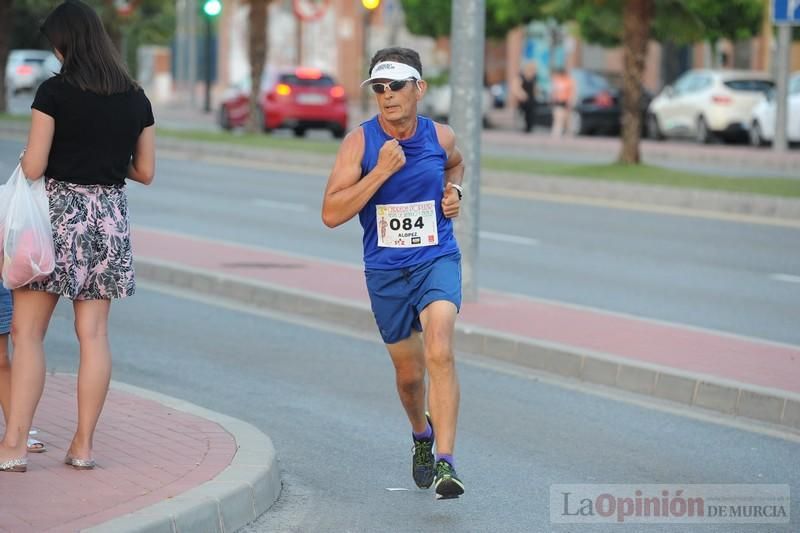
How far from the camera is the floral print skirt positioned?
22.3ft

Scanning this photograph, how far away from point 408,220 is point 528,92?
37375mm

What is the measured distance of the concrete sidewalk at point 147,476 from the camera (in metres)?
6.02

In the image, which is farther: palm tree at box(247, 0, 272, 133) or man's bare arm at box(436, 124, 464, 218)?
palm tree at box(247, 0, 272, 133)

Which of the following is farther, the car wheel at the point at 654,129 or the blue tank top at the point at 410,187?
the car wheel at the point at 654,129

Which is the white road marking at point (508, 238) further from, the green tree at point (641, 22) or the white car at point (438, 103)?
the white car at point (438, 103)

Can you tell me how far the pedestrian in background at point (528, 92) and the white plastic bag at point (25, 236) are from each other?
36928 millimetres

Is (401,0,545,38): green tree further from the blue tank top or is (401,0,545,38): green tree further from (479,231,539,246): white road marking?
the blue tank top

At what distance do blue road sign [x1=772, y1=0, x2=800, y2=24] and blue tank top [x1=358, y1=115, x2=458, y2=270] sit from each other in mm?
19734

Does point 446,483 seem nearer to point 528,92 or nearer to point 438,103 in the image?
point 528,92

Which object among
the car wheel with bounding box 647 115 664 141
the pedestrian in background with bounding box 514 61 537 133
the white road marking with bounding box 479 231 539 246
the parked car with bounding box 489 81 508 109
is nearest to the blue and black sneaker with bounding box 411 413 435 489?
the white road marking with bounding box 479 231 539 246

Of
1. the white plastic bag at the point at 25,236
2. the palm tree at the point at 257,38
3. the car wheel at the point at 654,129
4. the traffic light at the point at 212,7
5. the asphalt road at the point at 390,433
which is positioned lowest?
the asphalt road at the point at 390,433

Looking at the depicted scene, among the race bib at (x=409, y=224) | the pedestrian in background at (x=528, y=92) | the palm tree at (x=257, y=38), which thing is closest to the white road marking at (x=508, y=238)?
the race bib at (x=409, y=224)

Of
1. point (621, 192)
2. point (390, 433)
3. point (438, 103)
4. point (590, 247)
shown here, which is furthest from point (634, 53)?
point (438, 103)

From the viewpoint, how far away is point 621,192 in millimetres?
23344
